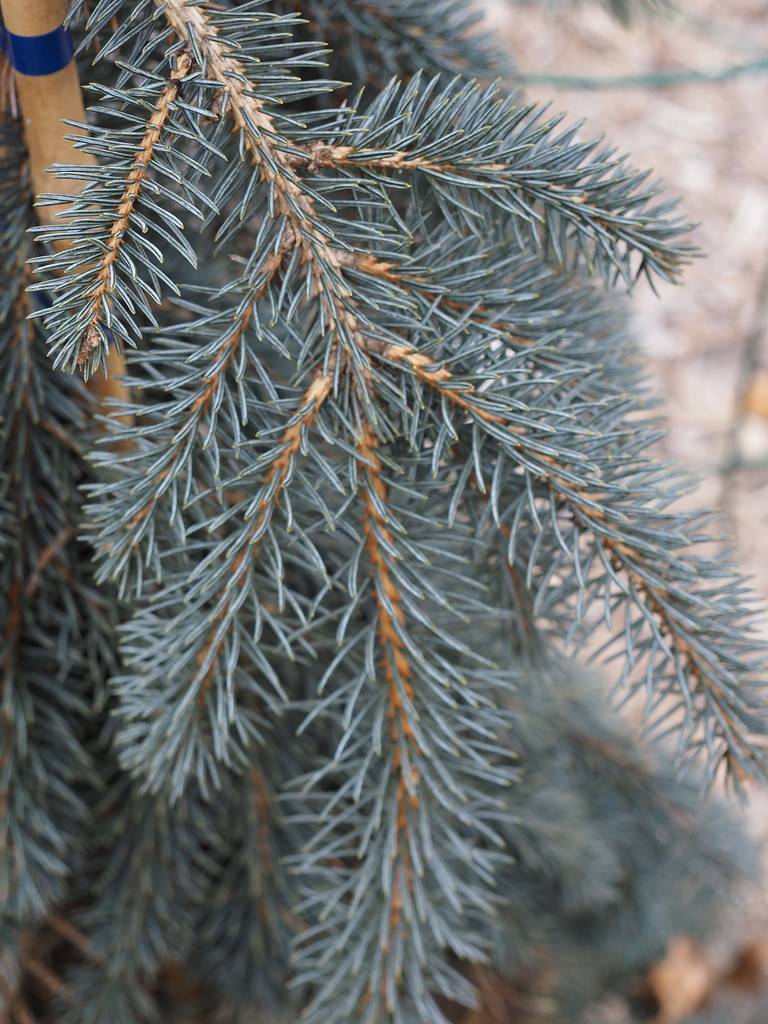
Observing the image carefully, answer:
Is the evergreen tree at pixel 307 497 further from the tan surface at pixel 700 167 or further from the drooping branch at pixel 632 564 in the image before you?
the tan surface at pixel 700 167

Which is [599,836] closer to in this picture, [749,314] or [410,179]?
[410,179]

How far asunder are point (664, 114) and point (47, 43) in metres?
2.14

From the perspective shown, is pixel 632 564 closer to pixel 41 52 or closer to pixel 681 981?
pixel 41 52

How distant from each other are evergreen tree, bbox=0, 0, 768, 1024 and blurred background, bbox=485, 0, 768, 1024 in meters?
0.91

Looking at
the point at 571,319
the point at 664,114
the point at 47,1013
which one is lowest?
the point at 47,1013

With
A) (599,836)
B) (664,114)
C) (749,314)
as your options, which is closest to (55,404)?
(599,836)

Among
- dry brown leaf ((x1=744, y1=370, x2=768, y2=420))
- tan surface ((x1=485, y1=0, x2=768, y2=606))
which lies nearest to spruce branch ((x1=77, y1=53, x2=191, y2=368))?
tan surface ((x1=485, y1=0, x2=768, y2=606))

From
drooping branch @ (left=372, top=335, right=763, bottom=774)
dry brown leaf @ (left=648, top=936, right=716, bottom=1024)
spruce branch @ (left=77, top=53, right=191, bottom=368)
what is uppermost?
drooping branch @ (left=372, top=335, right=763, bottom=774)

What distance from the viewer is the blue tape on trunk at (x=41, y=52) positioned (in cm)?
33

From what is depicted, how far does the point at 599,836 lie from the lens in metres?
0.72

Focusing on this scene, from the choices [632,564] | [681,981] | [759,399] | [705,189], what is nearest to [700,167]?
[705,189]

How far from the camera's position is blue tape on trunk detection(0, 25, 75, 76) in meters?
0.33

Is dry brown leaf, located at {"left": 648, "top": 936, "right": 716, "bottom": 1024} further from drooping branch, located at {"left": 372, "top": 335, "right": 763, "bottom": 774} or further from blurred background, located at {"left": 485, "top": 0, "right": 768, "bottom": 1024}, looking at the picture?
drooping branch, located at {"left": 372, "top": 335, "right": 763, "bottom": 774}

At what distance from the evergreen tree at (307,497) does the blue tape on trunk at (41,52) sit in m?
0.02
